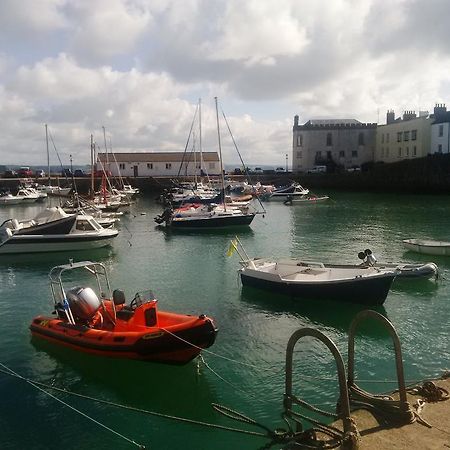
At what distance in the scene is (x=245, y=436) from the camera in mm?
10656

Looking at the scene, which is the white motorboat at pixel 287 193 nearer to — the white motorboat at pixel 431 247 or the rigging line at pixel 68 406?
the white motorboat at pixel 431 247

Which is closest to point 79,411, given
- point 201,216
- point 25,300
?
point 25,300

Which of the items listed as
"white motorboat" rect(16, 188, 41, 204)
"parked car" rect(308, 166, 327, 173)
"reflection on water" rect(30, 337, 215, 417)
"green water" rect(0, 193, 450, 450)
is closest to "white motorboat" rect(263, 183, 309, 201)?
"parked car" rect(308, 166, 327, 173)

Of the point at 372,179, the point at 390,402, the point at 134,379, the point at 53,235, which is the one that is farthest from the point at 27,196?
the point at 390,402

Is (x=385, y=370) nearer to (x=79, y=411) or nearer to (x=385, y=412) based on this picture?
(x=385, y=412)

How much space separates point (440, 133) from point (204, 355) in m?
73.8

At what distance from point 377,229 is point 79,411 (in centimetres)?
3283

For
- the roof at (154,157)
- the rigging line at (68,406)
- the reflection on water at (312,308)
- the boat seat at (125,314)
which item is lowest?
the rigging line at (68,406)

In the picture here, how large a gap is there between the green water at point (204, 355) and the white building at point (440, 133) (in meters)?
53.1

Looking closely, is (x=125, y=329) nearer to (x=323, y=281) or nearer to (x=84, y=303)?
(x=84, y=303)

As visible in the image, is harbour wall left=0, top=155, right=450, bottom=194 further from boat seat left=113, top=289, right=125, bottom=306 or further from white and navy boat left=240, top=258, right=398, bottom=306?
boat seat left=113, top=289, right=125, bottom=306

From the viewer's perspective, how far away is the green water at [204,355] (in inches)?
442

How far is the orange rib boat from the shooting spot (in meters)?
13.4

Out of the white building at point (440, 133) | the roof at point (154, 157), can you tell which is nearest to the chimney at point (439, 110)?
the white building at point (440, 133)
